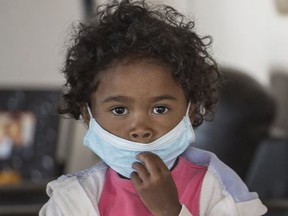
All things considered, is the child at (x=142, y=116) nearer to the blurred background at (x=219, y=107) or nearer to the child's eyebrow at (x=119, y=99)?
the child's eyebrow at (x=119, y=99)

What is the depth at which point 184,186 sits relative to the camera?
0.92 metres

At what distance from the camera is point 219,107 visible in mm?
2227

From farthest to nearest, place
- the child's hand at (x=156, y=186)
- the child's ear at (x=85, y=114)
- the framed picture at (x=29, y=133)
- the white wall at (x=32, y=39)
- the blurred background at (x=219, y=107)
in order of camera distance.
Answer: the white wall at (x=32, y=39) → the framed picture at (x=29, y=133) → the blurred background at (x=219, y=107) → the child's ear at (x=85, y=114) → the child's hand at (x=156, y=186)

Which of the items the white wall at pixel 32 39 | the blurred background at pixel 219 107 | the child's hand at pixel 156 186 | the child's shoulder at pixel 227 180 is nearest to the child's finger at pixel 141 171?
the child's hand at pixel 156 186

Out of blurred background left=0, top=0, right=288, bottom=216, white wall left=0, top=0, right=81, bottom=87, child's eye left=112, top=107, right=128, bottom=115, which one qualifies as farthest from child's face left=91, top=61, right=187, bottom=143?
white wall left=0, top=0, right=81, bottom=87

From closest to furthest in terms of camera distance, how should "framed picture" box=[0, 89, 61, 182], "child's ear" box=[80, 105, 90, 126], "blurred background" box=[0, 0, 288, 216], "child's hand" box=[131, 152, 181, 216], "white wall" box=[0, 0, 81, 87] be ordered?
"child's hand" box=[131, 152, 181, 216] < "child's ear" box=[80, 105, 90, 126] < "blurred background" box=[0, 0, 288, 216] < "framed picture" box=[0, 89, 61, 182] < "white wall" box=[0, 0, 81, 87]

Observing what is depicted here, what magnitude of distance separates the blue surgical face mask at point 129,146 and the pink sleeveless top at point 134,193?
0.02m

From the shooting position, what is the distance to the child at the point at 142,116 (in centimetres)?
86

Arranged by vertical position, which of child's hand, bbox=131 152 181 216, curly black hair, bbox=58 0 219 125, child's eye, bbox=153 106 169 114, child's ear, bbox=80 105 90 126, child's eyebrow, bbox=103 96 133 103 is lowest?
child's hand, bbox=131 152 181 216

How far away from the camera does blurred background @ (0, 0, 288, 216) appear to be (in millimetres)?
2240

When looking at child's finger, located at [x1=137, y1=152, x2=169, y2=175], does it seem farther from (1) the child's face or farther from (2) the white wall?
(2) the white wall

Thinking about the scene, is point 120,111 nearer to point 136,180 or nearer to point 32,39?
point 136,180

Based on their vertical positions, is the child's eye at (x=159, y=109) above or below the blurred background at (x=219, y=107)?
above

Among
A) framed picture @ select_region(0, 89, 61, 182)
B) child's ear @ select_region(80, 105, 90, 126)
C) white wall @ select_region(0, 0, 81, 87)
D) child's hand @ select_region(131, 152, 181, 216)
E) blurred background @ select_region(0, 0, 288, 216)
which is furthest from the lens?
white wall @ select_region(0, 0, 81, 87)
